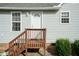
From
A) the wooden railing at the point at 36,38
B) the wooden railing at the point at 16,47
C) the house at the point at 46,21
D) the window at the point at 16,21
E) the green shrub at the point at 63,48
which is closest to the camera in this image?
the wooden railing at the point at 16,47

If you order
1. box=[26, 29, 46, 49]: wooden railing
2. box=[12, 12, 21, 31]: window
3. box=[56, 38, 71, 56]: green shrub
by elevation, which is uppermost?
box=[12, 12, 21, 31]: window

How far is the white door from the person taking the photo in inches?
623

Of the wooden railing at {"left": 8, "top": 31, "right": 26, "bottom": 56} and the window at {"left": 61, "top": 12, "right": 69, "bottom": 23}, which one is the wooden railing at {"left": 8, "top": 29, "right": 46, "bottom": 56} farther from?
the window at {"left": 61, "top": 12, "right": 69, "bottom": 23}

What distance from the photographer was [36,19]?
15922 mm

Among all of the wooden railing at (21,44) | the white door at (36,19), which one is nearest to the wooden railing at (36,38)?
the wooden railing at (21,44)

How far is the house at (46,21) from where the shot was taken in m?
15.7

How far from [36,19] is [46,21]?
2.09ft

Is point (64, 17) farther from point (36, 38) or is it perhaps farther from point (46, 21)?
point (36, 38)

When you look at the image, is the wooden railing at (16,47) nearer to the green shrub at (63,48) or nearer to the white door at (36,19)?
the green shrub at (63,48)

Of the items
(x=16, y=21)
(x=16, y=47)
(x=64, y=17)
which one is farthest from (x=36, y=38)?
(x=64, y=17)

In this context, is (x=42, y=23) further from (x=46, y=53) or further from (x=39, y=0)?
(x=39, y=0)

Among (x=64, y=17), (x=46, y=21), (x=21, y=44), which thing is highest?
(x=64, y=17)

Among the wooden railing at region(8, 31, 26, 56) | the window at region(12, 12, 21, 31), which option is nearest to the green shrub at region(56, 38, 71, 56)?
the wooden railing at region(8, 31, 26, 56)

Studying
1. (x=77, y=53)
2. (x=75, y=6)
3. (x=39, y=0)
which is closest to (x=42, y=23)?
(x=75, y=6)
